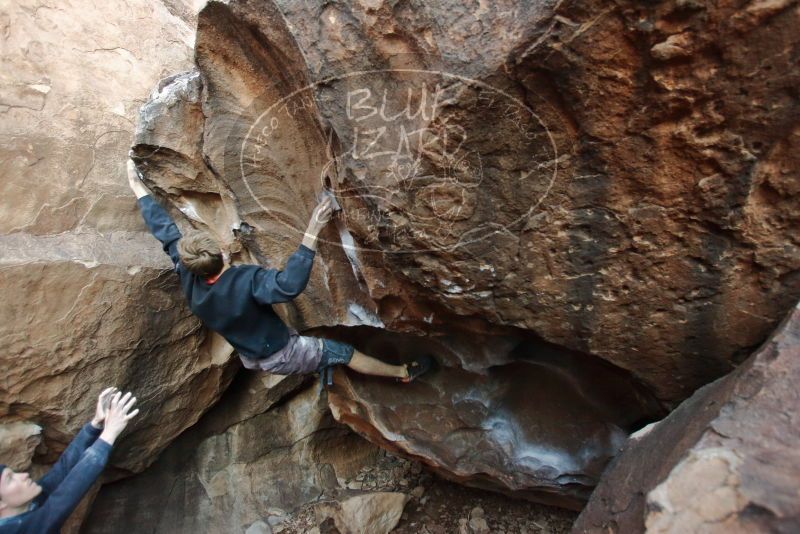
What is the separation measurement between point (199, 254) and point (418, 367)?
115 centimetres

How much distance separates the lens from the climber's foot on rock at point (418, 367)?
2389 mm

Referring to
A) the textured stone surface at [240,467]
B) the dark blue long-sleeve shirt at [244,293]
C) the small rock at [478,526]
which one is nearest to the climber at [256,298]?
the dark blue long-sleeve shirt at [244,293]

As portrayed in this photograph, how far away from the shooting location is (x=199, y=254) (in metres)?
1.80

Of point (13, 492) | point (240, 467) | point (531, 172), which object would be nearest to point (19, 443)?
point (13, 492)

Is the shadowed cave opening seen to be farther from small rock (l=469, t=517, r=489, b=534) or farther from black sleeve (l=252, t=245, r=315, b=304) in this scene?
black sleeve (l=252, t=245, r=315, b=304)

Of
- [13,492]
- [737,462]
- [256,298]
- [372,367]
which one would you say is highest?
[256,298]

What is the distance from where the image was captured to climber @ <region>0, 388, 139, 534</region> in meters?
1.82

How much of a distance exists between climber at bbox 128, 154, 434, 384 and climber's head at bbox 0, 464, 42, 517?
2.82 ft

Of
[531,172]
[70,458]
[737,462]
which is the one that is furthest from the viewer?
[70,458]

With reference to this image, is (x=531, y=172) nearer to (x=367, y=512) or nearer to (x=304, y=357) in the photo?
(x=304, y=357)

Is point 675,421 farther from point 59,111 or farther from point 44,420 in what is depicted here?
point 59,111

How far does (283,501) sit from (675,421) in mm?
2531

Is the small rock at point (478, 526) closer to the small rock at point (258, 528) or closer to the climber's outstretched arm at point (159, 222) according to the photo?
the small rock at point (258, 528)

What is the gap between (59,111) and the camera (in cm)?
226
